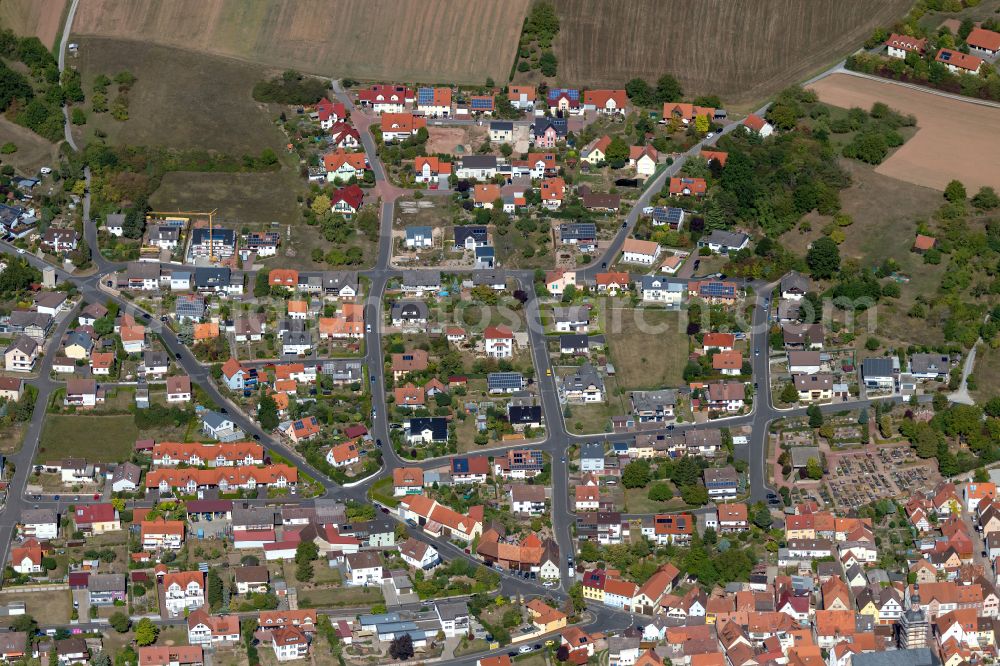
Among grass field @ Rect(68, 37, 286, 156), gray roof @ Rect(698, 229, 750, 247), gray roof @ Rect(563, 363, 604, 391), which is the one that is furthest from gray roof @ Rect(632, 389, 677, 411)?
grass field @ Rect(68, 37, 286, 156)

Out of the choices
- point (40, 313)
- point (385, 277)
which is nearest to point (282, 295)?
point (385, 277)

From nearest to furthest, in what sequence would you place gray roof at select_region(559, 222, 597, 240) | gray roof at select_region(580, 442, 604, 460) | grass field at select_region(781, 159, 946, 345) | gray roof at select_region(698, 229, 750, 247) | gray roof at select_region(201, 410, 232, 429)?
gray roof at select_region(580, 442, 604, 460), gray roof at select_region(201, 410, 232, 429), grass field at select_region(781, 159, 946, 345), gray roof at select_region(698, 229, 750, 247), gray roof at select_region(559, 222, 597, 240)

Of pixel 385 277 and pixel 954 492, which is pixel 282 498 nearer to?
pixel 385 277

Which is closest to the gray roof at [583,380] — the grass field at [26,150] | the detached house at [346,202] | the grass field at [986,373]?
the detached house at [346,202]

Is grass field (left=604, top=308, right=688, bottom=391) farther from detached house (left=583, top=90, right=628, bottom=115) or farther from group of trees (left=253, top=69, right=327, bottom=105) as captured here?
group of trees (left=253, top=69, right=327, bottom=105)

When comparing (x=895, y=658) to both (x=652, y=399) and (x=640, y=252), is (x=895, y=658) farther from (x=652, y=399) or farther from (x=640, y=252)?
(x=640, y=252)
